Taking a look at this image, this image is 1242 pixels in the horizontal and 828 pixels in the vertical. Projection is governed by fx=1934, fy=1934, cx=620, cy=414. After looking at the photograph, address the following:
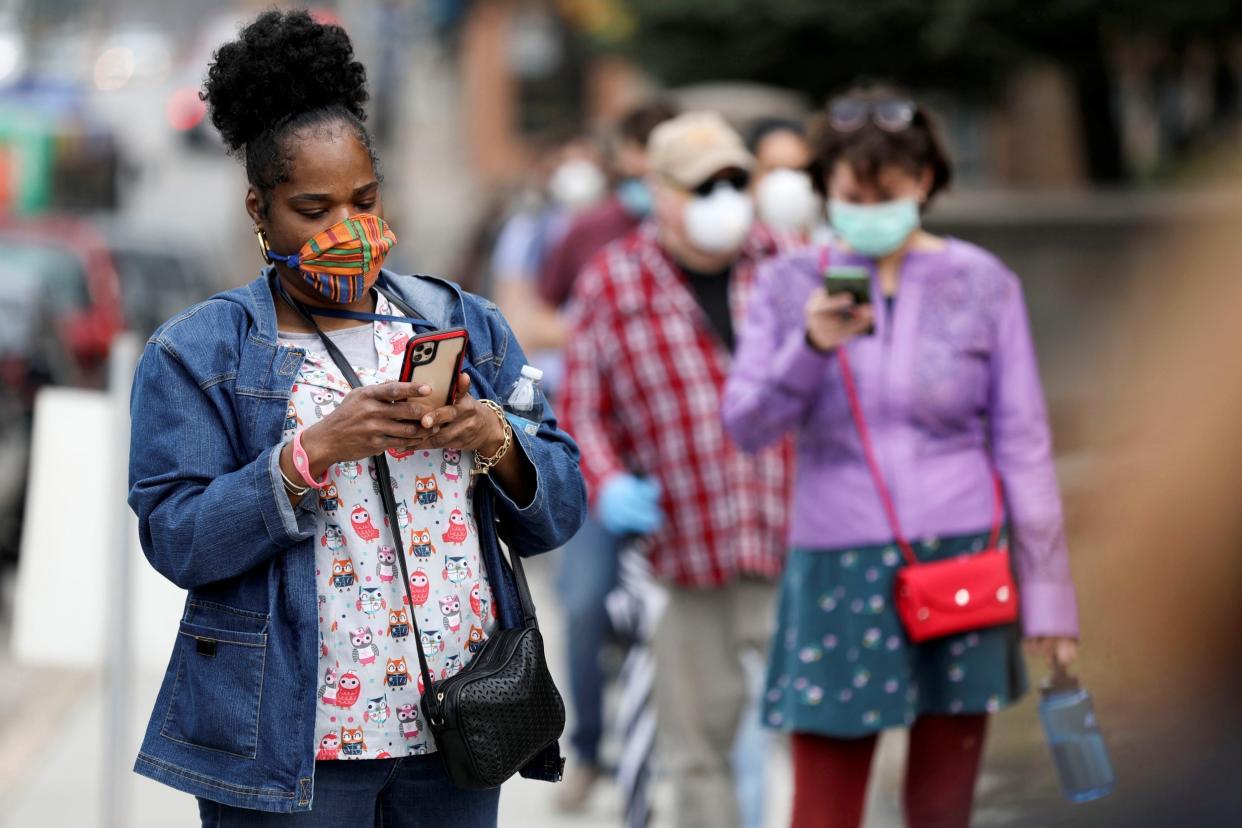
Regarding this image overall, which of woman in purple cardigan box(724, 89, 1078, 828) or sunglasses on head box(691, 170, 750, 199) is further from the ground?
sunglasses on head box(691, 170, 750, 199)

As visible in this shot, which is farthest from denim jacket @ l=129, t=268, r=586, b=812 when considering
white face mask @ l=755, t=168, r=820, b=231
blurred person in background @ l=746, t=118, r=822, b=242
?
white face mask @ l=755, t=168, r=820, b=231

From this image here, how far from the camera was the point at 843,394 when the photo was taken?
402cm

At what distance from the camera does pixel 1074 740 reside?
3277 millimetres

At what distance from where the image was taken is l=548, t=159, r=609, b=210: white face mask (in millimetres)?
9961

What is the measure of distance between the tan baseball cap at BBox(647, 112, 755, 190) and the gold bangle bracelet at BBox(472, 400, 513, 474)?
93.9 inches

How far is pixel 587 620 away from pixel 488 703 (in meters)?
3.65

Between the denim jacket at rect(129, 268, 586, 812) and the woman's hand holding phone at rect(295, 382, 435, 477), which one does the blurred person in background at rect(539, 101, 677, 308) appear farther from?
the woman's hand holding phone at rect(295, 382, 435, 477)

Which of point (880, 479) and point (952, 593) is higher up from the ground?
point (880, 479)

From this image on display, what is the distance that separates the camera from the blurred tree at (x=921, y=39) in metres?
15.0

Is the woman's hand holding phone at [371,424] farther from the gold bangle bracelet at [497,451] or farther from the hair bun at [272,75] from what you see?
the hair bun at [272,75]

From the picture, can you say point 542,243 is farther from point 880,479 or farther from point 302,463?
point 302,463

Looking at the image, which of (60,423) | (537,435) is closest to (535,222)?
(60,423)

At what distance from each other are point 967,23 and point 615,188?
8.47m

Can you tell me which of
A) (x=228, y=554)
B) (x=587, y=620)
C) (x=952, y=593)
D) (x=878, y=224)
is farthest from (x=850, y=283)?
(x=587, y=620)
